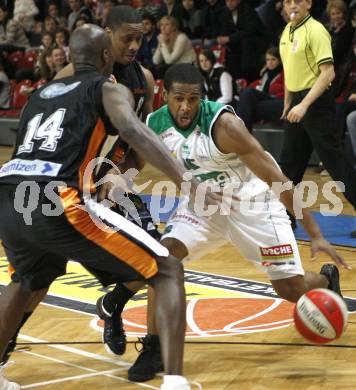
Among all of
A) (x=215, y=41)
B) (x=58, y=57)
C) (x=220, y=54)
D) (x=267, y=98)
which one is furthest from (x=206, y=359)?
(x=215, y=41)

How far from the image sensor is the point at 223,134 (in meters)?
4.77

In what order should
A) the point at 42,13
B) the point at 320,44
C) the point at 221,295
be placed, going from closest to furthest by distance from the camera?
the point at 221,295
the point at 320,44
the point at 42,13

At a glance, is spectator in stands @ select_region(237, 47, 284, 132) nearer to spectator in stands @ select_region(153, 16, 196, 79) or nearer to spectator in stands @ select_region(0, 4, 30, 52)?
spectator in stands @ select_region(153, 16, 196, 79)

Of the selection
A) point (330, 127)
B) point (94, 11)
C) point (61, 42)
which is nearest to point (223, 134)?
point (330, 127)

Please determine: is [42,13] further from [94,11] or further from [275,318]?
[275,318]

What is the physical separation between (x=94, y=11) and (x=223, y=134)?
37.4 feet

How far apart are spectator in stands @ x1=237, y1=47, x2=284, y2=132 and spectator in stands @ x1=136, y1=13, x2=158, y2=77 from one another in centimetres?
256

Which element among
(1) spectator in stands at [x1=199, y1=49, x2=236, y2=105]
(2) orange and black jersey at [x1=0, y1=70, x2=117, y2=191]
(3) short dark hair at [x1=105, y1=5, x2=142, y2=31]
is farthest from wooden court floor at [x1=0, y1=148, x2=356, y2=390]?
(1) spectator in stands at [x1=199, y1=49, x2=236, y2=105]

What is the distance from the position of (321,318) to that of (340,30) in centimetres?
738

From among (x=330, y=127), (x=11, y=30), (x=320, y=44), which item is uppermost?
(x=320, y=44)

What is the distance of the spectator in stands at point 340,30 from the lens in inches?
437

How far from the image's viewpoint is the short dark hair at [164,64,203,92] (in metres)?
4.75

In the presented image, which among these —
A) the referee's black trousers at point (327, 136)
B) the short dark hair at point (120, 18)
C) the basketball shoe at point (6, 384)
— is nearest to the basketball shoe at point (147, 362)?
the basketball shoe at point (6, 384)

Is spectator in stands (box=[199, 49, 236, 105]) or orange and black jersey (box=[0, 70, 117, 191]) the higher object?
orange and black jersey (box=[0, 70, 117, 191])
